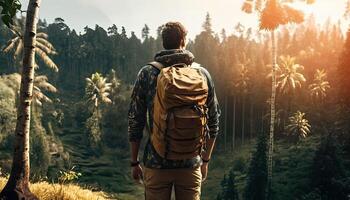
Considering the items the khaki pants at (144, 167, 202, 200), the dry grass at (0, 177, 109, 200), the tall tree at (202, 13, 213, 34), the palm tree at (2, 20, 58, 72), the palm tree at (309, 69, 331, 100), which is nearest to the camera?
the khaki pants at (144, 167, 202, 200)

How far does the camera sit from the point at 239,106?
79.1m

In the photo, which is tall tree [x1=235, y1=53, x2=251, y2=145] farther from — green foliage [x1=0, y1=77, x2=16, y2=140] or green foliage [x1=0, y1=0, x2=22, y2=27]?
green foliage [x1=0, y1=0, x2=22, y2=27]

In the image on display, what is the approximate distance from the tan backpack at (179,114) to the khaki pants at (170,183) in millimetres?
182

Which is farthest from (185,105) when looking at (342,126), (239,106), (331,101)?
(239,106)

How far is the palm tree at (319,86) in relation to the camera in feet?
228

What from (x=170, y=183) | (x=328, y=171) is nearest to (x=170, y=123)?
(x=170, y=183)

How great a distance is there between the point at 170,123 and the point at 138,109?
0.45 meters

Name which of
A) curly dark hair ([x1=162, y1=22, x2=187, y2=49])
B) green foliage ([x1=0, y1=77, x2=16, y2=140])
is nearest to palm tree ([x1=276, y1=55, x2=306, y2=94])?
green foliage ([x1=0, y1=77, x2=16, y2=140])

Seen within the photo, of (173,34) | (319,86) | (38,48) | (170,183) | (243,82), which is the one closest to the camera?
(170,183)

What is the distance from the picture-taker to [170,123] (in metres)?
3.42

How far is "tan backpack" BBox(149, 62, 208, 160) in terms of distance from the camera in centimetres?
342

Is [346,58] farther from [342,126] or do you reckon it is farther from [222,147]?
[222,147]

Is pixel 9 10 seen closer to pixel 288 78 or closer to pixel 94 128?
pixel 94 128

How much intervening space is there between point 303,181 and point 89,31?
288ft
